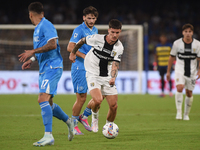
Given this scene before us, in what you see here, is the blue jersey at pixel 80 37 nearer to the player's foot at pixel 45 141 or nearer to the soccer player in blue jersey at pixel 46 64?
the soccer player in blue jersey at pixel 46 64

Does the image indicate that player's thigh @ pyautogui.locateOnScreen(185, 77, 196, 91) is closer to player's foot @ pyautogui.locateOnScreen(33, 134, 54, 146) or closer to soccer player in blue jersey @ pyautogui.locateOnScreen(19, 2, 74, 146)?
soccer player in blue jersey @ pyautogui.locateOnScreen(19, 2, 74, 146)

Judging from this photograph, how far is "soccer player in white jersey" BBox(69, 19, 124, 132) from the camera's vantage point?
542cm

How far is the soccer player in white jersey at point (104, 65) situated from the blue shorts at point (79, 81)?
0.43 m

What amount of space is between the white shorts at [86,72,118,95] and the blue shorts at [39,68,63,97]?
2.54 feet

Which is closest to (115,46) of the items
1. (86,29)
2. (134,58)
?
(86,29)

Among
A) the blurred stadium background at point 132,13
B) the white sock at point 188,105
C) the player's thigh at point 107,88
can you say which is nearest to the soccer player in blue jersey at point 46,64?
the player's thigh at point 107,88

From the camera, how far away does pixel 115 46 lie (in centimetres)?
551

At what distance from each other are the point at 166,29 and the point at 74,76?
54.8 ft

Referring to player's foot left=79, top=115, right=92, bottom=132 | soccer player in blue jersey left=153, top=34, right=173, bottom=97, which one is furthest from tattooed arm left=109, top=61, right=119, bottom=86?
soccer player in blue jersey left=153, top=34, right=173, bottom=97

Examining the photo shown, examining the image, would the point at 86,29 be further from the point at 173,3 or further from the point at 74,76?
the point at 173,3

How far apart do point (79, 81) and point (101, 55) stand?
775 millimetres

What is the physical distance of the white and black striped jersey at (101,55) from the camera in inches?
216

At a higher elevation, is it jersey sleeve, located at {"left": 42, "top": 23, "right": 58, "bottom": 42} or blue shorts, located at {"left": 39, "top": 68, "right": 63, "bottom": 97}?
jersey sleeve, located at {"left": 42, "top": 23, "right": 58, "bottom": 42}

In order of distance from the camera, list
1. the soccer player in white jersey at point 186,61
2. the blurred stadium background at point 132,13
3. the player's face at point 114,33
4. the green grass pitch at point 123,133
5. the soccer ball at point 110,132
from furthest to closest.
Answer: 1. the blurred stadium background at point 132,13
2. the soccer player in white jersey at point 186,61
3. the player's face at point 114,33
4. the soccer ball at point 110,132
5. the green grass pitch at point 123,133
